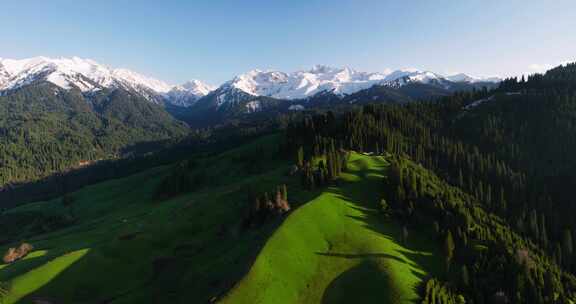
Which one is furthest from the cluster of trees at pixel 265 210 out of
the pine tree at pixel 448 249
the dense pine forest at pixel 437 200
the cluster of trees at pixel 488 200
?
the pine tree at pixel 448 249

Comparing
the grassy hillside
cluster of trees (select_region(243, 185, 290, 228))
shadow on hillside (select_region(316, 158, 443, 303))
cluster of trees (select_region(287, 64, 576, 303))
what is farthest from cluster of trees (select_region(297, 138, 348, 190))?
cluster of trees (select_region(287, 64, 576, 303))

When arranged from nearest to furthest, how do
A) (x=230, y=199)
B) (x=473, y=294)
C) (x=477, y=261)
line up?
(x=473, y=294)
(x=477, y=261)
(x=230, y=199)

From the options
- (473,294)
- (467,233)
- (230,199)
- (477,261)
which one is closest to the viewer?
(473,294)

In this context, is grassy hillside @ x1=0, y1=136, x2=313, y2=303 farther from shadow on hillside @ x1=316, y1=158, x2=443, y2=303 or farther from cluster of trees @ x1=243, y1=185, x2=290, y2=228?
shadow on hillside @ x1=316, y1=158, x2=443, y2=303

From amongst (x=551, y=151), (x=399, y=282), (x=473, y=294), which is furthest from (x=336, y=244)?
(x=551, y=151)

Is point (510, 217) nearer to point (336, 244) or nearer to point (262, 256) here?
point (336, 244)

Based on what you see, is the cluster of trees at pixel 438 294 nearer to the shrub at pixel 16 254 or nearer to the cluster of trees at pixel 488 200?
the cluster of trees at pixel 488 200

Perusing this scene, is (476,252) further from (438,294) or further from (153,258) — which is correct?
(153,258)
